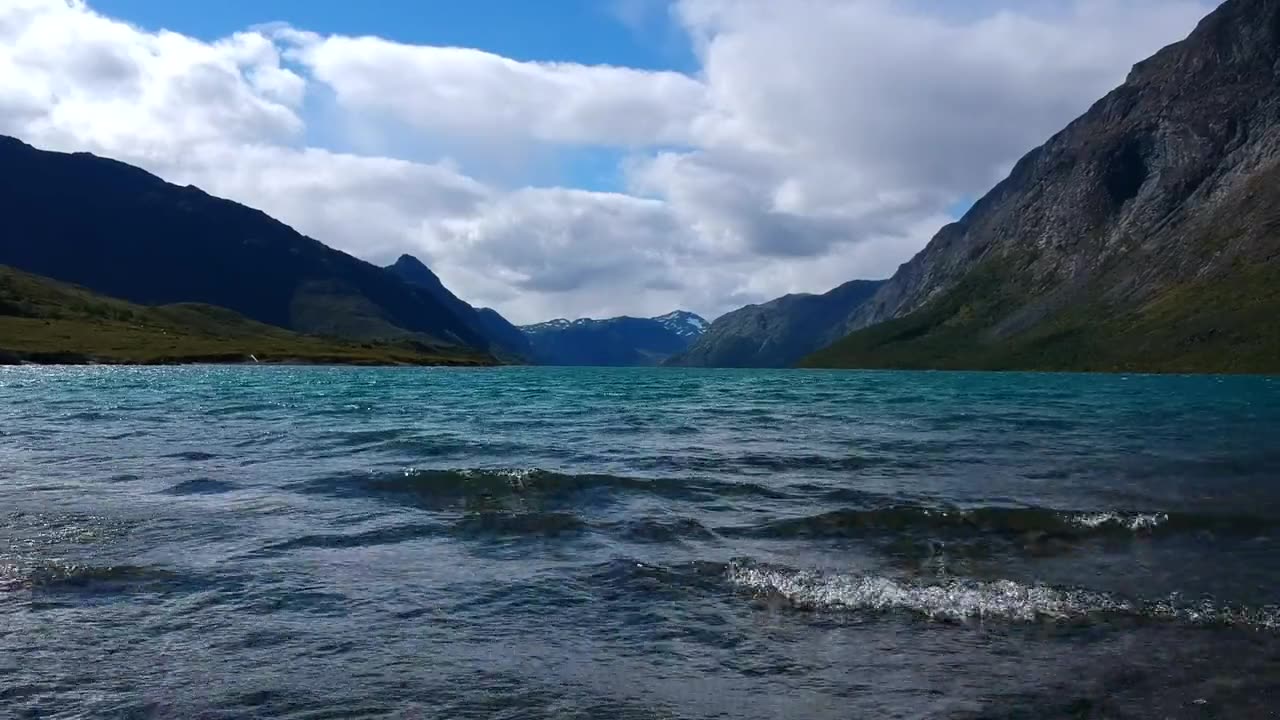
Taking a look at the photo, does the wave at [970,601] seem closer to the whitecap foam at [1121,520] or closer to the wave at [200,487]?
the whitecap foam at [1121,520]

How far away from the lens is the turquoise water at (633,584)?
1198 centimetres

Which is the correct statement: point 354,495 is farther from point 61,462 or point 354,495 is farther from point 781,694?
point 781,694

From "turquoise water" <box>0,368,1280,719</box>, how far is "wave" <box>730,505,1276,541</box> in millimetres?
121

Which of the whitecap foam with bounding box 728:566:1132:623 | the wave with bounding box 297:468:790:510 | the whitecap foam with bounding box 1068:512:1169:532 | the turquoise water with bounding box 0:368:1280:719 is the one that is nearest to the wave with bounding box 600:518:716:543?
the turquoise water with bounding box 0:368:1280:719

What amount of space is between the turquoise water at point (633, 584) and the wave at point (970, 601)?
3.2 inches

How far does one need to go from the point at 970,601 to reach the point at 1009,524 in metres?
8.18

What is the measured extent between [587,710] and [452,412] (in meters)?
58.5

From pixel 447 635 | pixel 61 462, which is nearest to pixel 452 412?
pixel 61 462

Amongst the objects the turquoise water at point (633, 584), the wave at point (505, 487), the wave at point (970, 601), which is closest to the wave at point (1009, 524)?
the turquoise water at point (633, 584)

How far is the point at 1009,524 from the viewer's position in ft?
78.0

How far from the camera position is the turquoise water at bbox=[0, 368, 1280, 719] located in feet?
39.3

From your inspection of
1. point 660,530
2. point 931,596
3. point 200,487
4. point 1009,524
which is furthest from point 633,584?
point 200,487

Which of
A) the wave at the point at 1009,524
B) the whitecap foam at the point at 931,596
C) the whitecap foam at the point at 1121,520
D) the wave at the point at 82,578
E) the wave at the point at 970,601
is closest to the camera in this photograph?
the wave at the point at 970,601

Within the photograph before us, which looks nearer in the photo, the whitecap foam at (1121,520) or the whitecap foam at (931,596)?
the whitecap foam at (931,596)
